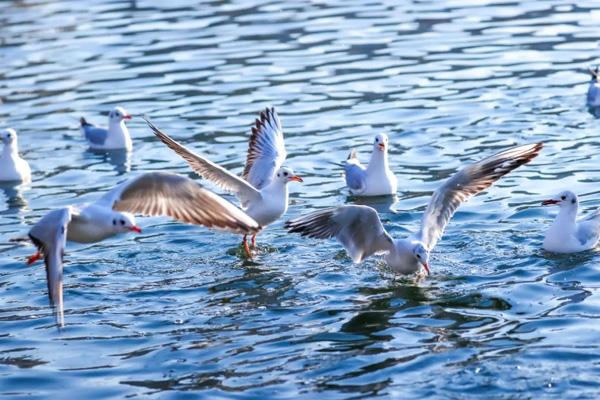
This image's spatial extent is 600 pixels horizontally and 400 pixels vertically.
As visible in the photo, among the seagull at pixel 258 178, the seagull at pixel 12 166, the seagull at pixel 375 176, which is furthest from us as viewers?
the seagull at pixel 12 166

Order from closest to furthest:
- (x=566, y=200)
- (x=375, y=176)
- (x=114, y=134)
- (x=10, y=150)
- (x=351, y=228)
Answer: (x=351, y=228) < (x=566, y=200) < (x=375, y=176) < (x=10, y=150) < (x=114, y=134)

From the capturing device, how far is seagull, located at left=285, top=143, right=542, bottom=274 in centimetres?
1147

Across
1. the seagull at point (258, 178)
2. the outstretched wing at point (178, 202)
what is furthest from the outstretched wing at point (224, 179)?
the outstretched wing at point (178, 202)

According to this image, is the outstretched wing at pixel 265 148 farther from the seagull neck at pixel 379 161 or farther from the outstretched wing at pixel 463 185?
the outstretched wing at pixel 463 185

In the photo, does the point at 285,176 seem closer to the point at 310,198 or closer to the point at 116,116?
the point at 310,198

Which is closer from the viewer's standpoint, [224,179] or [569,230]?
[569,230]

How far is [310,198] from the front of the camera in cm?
1473

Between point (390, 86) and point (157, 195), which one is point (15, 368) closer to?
point (157, 195)

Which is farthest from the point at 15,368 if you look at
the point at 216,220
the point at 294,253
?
the point at 294,253

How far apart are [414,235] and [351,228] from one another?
756 millimetres

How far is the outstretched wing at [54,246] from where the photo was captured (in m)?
9.73

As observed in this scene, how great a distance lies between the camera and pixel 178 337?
34.8 feet

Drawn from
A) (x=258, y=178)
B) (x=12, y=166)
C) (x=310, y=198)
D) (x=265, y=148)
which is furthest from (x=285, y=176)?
(x=12, y=166)

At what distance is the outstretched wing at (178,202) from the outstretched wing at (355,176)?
3.44 meters
